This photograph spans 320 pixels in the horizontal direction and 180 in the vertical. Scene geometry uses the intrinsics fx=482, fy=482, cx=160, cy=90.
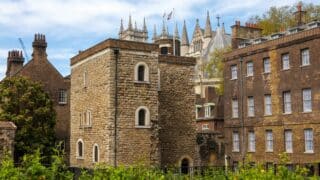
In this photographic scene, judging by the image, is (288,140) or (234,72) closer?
(288,140)

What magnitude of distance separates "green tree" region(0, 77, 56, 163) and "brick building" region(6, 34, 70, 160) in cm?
564

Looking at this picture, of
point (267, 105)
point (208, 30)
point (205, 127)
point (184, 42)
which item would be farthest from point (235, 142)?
point (184, 42)

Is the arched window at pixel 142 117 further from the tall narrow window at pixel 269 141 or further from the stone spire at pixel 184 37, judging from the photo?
the stone spire at pixel 184 37

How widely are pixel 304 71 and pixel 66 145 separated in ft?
70.5

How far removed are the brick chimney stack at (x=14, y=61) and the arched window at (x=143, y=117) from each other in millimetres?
18897

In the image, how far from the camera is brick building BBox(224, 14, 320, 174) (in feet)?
108

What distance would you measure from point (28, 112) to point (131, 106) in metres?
9.67

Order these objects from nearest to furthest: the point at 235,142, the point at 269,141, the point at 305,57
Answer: the point at 305,57 < the point at 269,141 < the point at 235,142

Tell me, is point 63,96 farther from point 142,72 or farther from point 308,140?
point 308,140

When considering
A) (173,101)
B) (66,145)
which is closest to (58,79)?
(66,145)

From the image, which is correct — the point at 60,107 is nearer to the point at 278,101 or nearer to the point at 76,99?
the point at 76,99

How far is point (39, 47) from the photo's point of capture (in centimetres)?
4197

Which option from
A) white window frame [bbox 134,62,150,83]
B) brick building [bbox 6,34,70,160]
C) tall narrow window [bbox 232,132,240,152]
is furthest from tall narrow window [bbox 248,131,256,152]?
brick building [bbox 6,34,70,160]

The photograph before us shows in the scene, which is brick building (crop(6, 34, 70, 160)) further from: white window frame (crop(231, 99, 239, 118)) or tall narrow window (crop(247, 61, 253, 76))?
tall narrow window (crop(247, 61, 253, 76))
